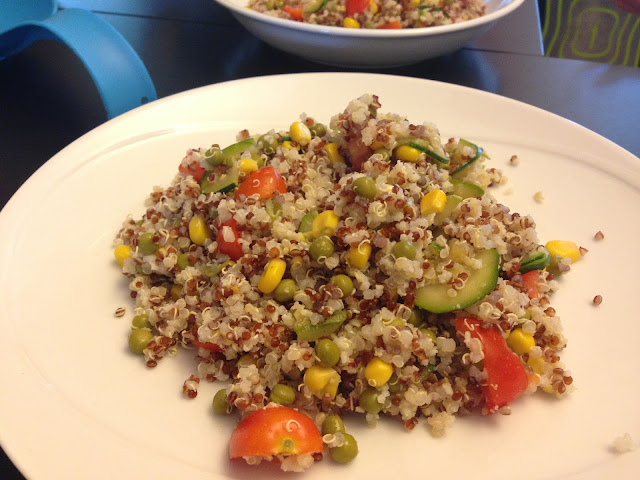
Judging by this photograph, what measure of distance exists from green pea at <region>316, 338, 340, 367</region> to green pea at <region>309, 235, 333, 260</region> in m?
0.22

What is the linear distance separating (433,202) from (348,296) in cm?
34

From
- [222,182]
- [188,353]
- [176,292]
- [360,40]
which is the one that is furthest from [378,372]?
[360,40]

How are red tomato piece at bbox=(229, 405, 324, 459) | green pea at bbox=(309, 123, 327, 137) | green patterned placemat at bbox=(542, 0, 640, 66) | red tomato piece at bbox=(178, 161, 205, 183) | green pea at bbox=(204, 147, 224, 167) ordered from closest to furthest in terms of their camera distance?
red tomato piece at bbox=(229, 405, 324, 459) < green pea at bbox=(204, 147, 224, 167) < red tomato piece at bbox=(178, 161, 205, 183) < green pea at bbox=(309, 123, 327, 137) < green patterned placemat at bbox=(542, 0, 640, 66)

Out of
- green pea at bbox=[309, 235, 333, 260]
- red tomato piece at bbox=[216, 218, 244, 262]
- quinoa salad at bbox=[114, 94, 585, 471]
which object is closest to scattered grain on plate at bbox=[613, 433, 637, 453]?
quinoa salad at bbox=[114, 94, 585, 471]

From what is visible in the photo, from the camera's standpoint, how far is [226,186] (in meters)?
1.52

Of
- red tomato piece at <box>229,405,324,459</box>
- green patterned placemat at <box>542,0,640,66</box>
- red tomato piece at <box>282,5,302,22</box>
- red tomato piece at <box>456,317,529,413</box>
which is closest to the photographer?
red tomato piece at <box>229,405,324,459</box>

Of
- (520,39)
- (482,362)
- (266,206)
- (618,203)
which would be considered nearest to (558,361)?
(482,362)

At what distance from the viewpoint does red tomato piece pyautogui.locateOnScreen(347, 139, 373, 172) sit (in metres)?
1.56

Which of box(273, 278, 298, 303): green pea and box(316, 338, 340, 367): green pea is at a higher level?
box(273, 278, 298, 303): green pea

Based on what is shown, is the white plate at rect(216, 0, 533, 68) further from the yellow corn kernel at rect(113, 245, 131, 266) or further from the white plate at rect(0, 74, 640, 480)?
the yellow corn kernel at rect(113, 245, 131, 266)

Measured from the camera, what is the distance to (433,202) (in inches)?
54.1

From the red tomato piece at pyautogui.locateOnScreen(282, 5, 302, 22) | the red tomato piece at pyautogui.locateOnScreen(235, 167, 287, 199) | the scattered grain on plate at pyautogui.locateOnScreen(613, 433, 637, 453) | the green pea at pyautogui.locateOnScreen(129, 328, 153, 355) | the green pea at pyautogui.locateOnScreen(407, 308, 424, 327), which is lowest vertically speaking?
the green pea at pyautogui.locateOnScreen(129, 328, 153, 355)

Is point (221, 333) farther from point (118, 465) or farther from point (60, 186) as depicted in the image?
point (60, 186)

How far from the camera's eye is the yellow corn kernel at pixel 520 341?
1.29 meters
